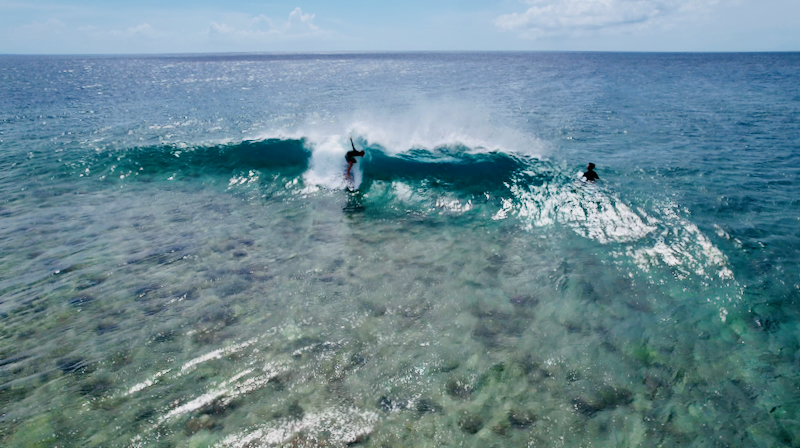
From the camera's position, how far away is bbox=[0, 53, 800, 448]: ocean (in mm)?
6777

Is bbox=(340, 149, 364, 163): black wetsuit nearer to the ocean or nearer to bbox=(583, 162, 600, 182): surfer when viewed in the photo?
the ocean

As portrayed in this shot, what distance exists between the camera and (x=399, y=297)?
10.0 metres

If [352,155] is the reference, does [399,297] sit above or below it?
below

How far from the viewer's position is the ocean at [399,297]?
678 centimetres

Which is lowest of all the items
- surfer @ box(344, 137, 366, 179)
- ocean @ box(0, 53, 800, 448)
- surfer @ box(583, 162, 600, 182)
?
ocean @ box(0, 53, 800, 448)

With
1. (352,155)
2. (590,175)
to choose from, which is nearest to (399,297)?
(352,155)

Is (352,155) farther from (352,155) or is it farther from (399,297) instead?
(399,297)

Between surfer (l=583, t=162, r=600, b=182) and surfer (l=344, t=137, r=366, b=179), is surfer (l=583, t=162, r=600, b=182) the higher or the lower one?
the lower one

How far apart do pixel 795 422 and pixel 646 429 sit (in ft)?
8.98

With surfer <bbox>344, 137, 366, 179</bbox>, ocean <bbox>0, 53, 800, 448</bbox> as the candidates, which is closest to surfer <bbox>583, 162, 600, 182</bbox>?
ocean <bbox>0, 53, 800, 448</bbox>

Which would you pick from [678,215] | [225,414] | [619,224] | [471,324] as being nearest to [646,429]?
[471,324]

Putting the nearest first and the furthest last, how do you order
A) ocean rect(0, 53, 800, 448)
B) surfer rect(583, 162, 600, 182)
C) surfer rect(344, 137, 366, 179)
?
1. ocean rect(0, 53, 800, 448)
2. surfer rect(583, 162, 600, 182)
3. surfer rect(344, 137, 366, 179)

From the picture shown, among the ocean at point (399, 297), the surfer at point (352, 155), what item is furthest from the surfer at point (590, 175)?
the surfer at point (352, 155)

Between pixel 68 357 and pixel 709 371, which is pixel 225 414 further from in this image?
pixel 709 371
